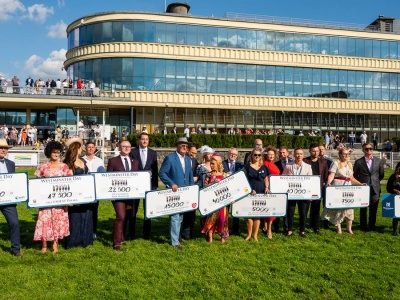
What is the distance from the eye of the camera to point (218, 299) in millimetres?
4867

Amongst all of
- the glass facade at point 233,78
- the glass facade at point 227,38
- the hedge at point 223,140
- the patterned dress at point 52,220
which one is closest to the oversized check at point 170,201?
the patterned dress at point 52,220

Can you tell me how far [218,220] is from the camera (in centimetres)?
752

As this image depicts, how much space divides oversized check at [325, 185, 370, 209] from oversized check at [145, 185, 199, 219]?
3.07 meters

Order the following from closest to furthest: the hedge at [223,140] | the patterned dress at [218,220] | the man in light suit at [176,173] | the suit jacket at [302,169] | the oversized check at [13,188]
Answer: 1. the oversized check at [13,188]
2. the man in light suit at [176,173]
3. the patterned dress at [218,220]
4. the suit jacket at [302,169]
5. the hedge at [223,140]

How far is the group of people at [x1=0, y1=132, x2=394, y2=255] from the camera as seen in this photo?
21.9 feet

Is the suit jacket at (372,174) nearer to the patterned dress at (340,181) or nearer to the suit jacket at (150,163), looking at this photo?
the patterned dress at (340,181)

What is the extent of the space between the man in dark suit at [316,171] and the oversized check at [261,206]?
91 centimetres

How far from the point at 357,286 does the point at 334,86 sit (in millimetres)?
36475

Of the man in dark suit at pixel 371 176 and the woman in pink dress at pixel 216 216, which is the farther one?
the man in dark suit at pixel 371 176

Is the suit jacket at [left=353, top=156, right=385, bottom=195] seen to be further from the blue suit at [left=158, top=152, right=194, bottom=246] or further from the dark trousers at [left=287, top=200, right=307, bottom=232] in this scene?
the blue suit at [left=158, top=152, right=194, bottom=246]

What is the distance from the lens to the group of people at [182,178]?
6.68m

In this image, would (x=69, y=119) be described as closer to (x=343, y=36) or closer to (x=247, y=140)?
(x=247, y=140)

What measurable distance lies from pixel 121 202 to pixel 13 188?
6.13 feet

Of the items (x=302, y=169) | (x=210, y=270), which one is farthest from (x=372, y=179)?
(x=210, y=270)
